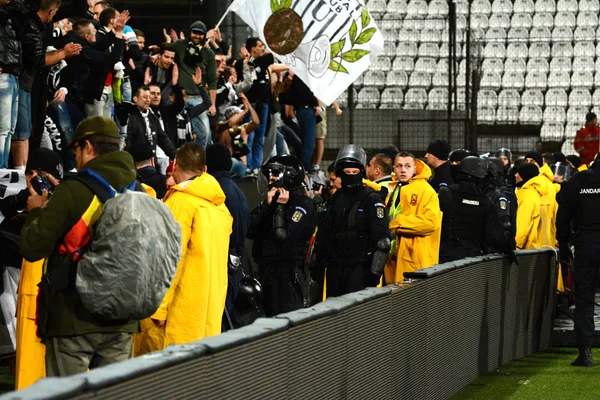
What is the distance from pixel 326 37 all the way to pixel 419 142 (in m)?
8.58

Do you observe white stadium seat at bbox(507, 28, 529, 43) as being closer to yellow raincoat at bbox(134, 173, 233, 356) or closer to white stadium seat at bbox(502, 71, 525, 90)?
white stadium seat at bbox(502, 71, 525, 90)

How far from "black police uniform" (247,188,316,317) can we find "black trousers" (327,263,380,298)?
259mm

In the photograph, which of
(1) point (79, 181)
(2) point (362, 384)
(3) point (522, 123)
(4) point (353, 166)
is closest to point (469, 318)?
(4) point (353, 166)

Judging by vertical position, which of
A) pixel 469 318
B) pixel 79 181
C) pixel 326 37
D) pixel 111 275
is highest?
pixel 326 37

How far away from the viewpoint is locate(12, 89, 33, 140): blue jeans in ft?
31.3

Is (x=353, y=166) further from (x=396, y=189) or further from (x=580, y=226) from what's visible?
(x=580, y=226)

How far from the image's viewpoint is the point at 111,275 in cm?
470

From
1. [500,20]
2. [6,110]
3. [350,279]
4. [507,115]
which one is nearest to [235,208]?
[350,279]

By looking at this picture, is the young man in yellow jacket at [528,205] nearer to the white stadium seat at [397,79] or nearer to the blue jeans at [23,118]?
the blue jeans at [23,118]

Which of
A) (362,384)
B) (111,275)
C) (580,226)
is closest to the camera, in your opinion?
(111,275)

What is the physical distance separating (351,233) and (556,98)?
1640cm

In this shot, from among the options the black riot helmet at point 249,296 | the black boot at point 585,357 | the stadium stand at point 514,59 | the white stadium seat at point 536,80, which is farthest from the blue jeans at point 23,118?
the white stadium seat at point 536,80

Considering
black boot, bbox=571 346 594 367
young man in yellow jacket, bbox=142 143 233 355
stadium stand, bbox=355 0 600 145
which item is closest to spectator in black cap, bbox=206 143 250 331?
young man in yellow jacket, bbox=142 143 233 355

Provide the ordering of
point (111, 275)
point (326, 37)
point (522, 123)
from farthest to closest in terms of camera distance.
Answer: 1. point (522, 123)
2. point (326, 37)
3. point (111, 275)
